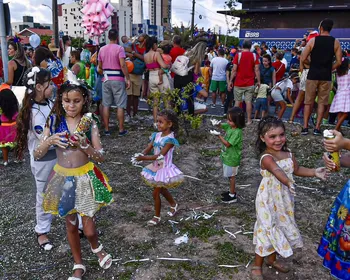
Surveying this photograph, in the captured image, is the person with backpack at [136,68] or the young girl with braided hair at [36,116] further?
the person with backpack at [136,68]

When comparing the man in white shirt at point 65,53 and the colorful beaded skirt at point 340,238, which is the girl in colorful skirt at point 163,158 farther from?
the man in white shirt at point 65,53

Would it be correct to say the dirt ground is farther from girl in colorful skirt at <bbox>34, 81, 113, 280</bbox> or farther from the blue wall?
the blue wall

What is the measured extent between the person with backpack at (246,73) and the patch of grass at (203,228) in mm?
4399

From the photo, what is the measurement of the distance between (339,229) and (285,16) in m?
38.2

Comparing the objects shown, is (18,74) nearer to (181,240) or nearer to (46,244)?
(46,244)

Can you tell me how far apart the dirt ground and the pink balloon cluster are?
3383 millimetres

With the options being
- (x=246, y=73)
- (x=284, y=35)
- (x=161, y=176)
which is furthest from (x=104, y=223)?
(x=284, y=35)

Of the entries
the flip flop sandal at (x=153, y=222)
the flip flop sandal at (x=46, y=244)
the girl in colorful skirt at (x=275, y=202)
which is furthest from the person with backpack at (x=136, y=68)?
the girl in colorful skirt at (x=275, y=202)

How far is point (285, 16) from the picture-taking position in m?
36.3

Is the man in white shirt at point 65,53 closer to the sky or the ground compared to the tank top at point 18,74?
→ closer to the sky

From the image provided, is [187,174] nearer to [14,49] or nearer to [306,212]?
[306,212]

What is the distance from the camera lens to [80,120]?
2832 mm

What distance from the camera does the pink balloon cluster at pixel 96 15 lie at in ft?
25.1

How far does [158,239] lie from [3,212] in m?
2.04
